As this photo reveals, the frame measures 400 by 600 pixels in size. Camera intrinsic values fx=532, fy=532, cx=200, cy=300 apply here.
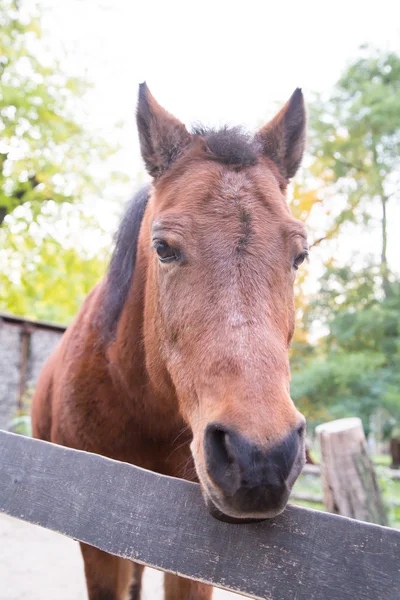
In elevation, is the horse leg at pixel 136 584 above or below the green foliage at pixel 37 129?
below

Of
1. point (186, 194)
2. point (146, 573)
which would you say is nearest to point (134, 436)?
point (186, 194)

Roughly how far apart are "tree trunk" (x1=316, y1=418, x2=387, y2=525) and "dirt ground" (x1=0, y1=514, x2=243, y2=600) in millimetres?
1217

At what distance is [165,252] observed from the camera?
2189mm

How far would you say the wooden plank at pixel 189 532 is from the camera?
4.59ft

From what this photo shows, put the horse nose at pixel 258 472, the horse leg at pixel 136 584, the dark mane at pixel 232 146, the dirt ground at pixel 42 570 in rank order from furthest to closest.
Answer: the dirt ground at pixel 42 570 → the horse leg at pixel 136 584 → the dark mane at pixel 232 146 → the horse nose at pixel 258 472

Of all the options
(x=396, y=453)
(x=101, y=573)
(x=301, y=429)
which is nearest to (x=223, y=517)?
(x=301, y=429)

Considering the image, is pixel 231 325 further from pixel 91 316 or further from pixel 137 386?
pixel 91 316

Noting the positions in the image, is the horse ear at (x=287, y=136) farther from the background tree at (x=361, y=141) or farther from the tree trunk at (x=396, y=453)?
the tree trunk at (x=396, y=453)

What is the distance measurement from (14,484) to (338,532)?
4.10 ft

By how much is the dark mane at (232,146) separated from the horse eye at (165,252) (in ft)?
1.66

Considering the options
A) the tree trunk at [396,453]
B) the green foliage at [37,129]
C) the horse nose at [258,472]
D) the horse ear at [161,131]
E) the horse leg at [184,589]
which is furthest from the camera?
the tree trunk at [396,453]

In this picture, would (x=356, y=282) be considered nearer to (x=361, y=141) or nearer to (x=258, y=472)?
(x=361, y=141)

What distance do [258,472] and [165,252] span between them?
1.08 meters

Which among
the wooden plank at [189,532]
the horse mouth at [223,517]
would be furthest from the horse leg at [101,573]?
the horse mouth at [223,517]
